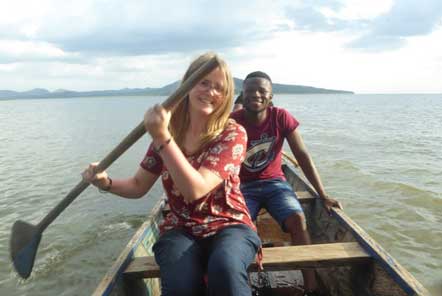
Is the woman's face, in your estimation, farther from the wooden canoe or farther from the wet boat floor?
the wet boat floor

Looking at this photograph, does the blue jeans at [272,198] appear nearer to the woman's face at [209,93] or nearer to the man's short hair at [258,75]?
the man's short hair at [258,75]

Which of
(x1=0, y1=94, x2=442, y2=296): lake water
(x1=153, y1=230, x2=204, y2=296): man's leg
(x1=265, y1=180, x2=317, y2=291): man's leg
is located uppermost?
(x1=153, y1=230, x2=204, y2=296): man's leg

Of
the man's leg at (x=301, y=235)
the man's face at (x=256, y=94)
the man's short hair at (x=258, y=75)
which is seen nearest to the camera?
the man's leg at (x=301, y=235)

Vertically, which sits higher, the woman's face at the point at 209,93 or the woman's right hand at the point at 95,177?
the woman's face at the point at 209,93

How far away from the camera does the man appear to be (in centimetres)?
399

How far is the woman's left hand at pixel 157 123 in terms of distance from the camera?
1.93 meters

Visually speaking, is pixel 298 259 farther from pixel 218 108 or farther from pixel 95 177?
pixel 95 177

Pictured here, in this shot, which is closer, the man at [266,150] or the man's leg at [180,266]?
the man's leg at [180,266]

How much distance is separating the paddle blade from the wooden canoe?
1.02 metres

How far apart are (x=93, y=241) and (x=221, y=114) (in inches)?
241

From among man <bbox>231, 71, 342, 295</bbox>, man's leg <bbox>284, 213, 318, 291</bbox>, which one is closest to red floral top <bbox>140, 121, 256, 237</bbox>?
man's leg <bbox>284, 213, 318, 291</bbox>

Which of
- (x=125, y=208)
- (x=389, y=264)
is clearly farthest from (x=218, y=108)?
(x=125, y=208)

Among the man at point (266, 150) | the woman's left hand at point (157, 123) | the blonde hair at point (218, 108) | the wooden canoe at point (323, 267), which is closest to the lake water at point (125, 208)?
the wooden canoe at point (323, 267)

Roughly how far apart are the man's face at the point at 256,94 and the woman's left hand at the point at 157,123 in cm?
229
